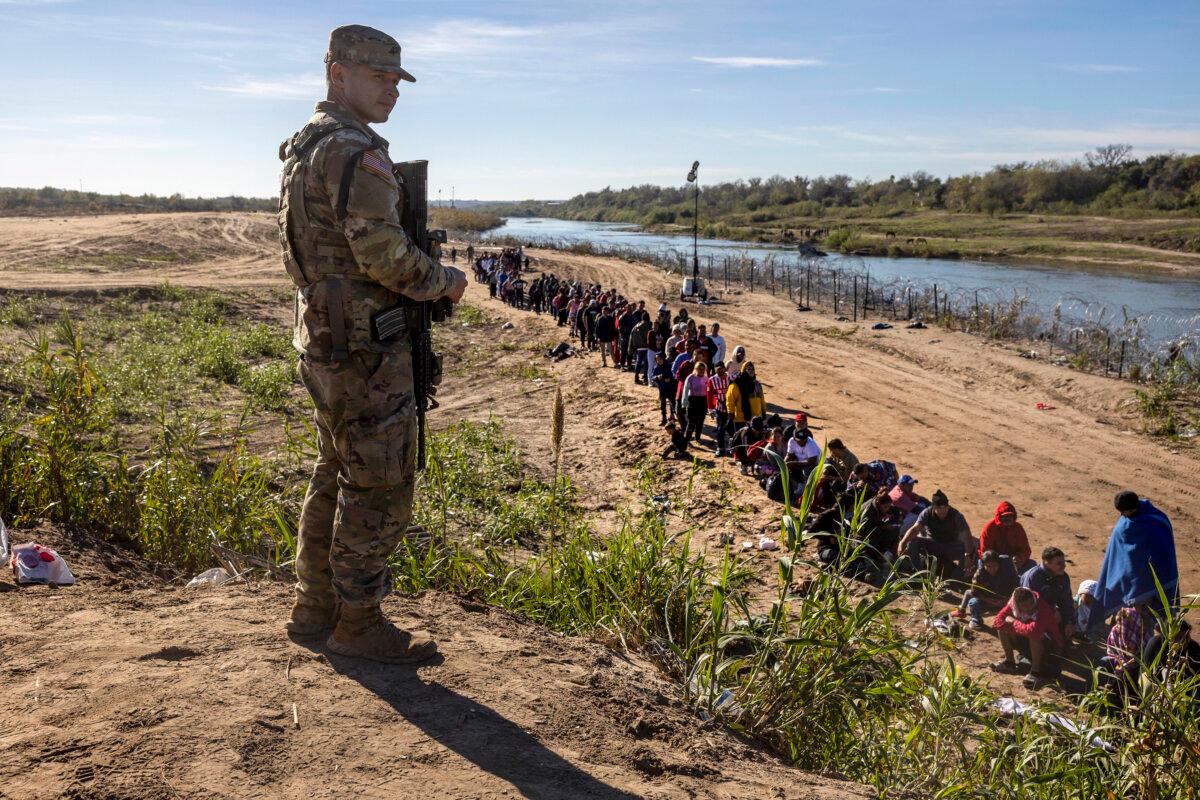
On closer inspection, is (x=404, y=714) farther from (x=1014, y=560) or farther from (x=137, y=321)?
(x=137, y=321)

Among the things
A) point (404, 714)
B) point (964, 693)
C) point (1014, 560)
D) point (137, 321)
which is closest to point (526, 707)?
point (404, 714)

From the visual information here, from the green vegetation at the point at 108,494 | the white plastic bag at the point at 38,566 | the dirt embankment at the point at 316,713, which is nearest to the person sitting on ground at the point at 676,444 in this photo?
the green vegetation at the point at 108,494

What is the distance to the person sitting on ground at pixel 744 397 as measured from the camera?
11289 millimetres

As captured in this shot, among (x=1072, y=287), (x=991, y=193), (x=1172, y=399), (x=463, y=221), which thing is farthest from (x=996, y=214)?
(x=1172, y=399)

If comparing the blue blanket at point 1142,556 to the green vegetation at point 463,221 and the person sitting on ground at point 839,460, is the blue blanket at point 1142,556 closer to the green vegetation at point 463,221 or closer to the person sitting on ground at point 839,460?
the person sitting on ground at point 839,460

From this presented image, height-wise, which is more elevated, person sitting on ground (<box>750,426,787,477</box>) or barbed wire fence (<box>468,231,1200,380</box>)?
barbed wire fence (<box>468,231,1200,380</box>)

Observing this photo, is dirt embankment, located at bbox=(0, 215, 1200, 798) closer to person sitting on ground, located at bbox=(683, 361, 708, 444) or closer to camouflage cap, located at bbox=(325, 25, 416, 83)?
camouflage cap, located at bbox=(325, 25, 416, 83)

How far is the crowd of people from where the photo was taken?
4.93 meters

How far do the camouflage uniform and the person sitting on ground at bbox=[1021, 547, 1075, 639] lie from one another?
5.53 meters

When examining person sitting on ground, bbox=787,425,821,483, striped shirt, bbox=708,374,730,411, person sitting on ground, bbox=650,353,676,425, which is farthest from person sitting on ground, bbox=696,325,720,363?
person sitting on ground, bbox=787,425,821,483

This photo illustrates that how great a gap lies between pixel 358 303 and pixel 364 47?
84 cm

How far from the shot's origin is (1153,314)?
85.9ft

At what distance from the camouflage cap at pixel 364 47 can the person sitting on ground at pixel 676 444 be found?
8.98 metres

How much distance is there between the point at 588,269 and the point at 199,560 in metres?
35.3
